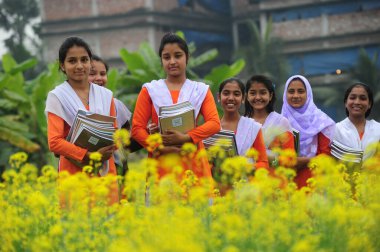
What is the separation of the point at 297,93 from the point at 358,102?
39 centimetres

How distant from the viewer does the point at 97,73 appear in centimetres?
502

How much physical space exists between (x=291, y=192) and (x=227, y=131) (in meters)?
1.05

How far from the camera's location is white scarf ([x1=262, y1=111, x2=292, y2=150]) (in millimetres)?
4957

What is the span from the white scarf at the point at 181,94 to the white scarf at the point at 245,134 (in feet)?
1.46

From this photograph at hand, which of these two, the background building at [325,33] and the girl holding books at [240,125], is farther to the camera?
the background building at [325,33]

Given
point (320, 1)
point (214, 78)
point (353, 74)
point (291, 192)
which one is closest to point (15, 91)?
point (214, 78)

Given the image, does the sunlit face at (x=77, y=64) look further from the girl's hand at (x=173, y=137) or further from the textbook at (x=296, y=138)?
the textbook at (x=296, y=138)

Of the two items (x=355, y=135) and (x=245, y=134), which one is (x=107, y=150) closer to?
(x=245, y=134)

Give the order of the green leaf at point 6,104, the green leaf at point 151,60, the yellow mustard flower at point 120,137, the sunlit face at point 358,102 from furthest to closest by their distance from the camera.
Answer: the green leaf at point 151,60, the green leaf at point 6,104, the sunlit face at point 358,102, the yellow mustard flower at point 120,137

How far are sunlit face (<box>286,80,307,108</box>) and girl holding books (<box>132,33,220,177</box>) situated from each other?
3.16ft

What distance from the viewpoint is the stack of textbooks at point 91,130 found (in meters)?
4.04

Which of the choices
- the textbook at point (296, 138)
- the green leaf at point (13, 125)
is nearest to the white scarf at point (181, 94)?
the textbook at point (296, 138)

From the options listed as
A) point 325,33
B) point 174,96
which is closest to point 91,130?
point 174,96

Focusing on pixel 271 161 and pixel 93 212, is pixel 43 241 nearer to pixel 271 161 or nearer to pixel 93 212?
pixel 93 212
